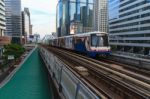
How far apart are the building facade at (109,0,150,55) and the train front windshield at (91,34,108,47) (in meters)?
68.9

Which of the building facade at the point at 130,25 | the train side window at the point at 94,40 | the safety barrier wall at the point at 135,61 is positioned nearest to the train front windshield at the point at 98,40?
the train side window at the point at 94,40

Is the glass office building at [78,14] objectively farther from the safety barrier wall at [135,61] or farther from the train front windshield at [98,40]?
the safety barrier wall at [135,61]

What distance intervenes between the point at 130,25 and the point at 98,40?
296ft

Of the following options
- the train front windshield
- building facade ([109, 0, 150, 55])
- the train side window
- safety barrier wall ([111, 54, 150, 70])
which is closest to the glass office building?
building facade ([109, 0, 150, 55])

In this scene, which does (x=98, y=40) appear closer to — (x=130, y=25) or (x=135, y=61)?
(x=135, y=61)

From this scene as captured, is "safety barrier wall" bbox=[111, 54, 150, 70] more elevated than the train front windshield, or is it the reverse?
the train front windshield

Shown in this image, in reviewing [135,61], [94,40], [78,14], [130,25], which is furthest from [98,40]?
[78,14]

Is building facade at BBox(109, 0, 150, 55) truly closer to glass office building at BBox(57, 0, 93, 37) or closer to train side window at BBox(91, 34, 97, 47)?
glass office building at BBox(57, 0, 93, 37)

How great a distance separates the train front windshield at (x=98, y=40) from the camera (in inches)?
1326

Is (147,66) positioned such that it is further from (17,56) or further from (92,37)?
(17,56)

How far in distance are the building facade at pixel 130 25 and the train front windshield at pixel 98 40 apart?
68.9 metres

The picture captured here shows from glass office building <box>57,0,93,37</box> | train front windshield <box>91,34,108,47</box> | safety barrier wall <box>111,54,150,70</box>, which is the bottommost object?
safety barrier wall <box>111,54,150,70</box>

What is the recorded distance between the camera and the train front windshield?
33678 millimetres

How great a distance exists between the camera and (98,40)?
111ft
